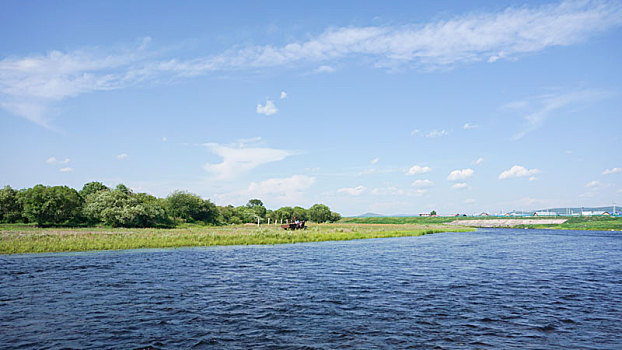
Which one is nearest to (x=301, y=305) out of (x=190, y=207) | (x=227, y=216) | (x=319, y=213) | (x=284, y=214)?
(x=190, y=207)

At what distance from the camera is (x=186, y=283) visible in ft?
88.7

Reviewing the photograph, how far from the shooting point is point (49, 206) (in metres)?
83.2

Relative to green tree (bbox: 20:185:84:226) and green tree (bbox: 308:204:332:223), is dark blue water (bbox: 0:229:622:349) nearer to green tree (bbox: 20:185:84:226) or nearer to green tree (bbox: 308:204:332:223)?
green tree (bbox: 20:185:84:226)

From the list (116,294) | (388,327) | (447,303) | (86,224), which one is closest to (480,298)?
(447,303)

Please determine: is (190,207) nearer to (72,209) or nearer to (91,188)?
(72,209)

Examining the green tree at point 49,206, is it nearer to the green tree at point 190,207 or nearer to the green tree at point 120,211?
the green tree at point 120,211

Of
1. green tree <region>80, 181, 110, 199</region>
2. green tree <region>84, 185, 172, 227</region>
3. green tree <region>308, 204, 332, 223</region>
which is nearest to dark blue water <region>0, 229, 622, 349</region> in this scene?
green tree <region>84, 185, 172, 227</region>

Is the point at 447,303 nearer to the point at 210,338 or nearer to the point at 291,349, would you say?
the point at 291,349

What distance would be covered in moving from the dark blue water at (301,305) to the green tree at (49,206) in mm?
53996

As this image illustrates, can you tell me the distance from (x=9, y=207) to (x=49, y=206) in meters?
16.3

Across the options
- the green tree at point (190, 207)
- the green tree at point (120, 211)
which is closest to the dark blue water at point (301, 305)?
the green tree at point (120, 211)

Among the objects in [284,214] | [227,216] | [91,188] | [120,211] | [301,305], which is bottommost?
[301,305]

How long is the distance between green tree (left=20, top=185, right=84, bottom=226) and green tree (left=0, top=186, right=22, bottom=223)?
173 cm

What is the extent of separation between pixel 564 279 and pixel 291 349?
2688 cm
